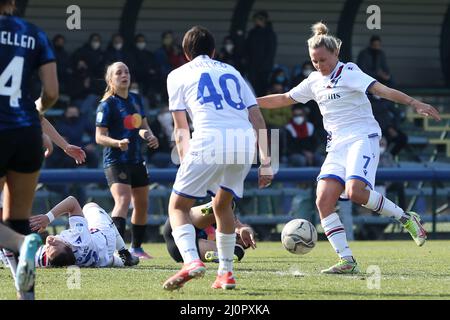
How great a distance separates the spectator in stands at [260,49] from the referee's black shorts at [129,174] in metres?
9.14

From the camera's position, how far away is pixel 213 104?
859 centimetres

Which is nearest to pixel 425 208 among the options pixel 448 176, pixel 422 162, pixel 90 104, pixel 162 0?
pixel 448 176

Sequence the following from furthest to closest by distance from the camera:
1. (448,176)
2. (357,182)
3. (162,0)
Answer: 1. (162,0)
2. (448,176)
3. (357,182)

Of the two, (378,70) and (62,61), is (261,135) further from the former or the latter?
(378,70)

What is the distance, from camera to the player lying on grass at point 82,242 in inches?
422

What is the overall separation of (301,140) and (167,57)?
3025mm

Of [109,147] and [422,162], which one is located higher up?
[109,147]

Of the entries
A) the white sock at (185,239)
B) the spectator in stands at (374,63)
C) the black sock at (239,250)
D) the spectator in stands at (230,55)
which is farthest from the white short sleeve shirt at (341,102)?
the spectator in stands at (374,63)

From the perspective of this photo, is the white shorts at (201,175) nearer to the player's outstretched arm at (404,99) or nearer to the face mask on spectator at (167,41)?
the player's outstretched arm at (404,99)

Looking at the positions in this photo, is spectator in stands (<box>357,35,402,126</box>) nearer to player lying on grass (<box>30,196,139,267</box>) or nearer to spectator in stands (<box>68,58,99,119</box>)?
spectator in stands (<box>68,58,99,119</box>)

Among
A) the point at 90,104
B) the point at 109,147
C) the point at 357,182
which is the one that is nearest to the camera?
the point at 357,182

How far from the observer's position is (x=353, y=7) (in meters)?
24.7
